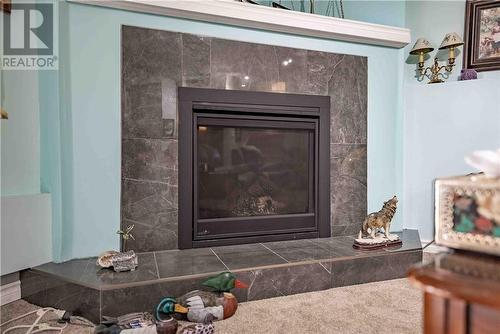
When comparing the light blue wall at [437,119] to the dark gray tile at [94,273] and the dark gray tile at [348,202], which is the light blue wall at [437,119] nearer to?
the dark gray tile at [348,202]

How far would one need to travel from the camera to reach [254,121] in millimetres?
2527

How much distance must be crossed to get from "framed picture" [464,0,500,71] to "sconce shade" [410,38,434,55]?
0.30 metres

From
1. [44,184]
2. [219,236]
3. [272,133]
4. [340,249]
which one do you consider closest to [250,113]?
[272,133]

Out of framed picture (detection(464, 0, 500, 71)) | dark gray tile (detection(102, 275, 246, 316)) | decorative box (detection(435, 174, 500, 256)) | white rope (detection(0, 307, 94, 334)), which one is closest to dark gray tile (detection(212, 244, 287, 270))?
dark gray tile (detection(102, 275, 246, 316))

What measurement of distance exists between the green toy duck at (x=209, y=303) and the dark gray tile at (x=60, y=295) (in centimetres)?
35

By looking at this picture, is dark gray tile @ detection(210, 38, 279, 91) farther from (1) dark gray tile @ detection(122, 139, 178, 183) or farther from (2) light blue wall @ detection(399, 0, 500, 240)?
(2) light blue wall @ detection(399, 0, 500, 240)

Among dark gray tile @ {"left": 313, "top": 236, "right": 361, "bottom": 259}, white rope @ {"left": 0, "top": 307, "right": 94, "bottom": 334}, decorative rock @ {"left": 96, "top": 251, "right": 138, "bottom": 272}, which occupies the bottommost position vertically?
white rope @ {"left": 0, "top": 307, "right": 94, "bottom": 334}

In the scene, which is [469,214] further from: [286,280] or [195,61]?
[195,61]

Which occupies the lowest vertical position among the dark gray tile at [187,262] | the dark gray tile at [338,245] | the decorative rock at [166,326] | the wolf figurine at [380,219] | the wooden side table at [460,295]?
the decorative rock at [166,326]

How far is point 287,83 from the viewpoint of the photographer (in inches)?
101

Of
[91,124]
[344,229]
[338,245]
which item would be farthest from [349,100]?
[91,124]

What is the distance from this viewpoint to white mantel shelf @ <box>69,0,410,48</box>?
2160 millimetres

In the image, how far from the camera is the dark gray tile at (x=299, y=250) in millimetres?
2121

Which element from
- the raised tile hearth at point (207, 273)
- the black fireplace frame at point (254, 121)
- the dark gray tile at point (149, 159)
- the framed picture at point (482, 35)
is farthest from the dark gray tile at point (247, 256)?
the framed picture at point (482, 35)
